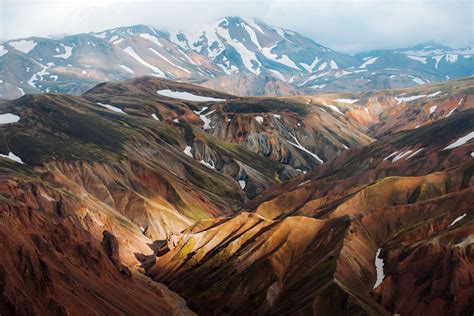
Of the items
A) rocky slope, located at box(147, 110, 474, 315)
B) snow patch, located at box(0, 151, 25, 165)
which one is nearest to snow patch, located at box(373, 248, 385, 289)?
rocky slope, located at box(147, 110, 474, 315)

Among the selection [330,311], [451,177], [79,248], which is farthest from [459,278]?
[79,248]

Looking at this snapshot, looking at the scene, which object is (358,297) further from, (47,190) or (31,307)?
(47,190)

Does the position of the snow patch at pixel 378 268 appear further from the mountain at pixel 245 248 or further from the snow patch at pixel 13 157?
the snow patch at pixel 13 157

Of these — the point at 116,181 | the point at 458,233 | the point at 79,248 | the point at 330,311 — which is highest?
the point at 458,233

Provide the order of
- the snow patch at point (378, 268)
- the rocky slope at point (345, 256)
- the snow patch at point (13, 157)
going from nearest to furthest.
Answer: the rocky slope at point (345, 256)
the snow patch at point (378, 268)
the snow patch at point (13, 157)

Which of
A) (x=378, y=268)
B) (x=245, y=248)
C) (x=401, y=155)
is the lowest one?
(x=401, y=155)

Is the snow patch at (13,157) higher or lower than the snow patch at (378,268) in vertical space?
lower

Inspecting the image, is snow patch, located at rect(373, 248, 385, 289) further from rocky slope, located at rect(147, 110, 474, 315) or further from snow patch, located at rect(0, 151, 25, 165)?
snow patch, located at rect(0, 151, 25, 165)

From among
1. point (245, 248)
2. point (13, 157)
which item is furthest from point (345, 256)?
point (13, 157)

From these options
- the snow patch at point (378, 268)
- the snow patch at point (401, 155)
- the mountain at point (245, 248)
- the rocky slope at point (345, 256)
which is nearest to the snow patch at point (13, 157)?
the mountain at point (245, 248)

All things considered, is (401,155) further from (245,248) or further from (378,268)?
(378,268)

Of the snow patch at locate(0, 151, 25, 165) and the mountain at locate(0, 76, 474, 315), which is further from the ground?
the mountain at locate(0, 76, 474, 315)
